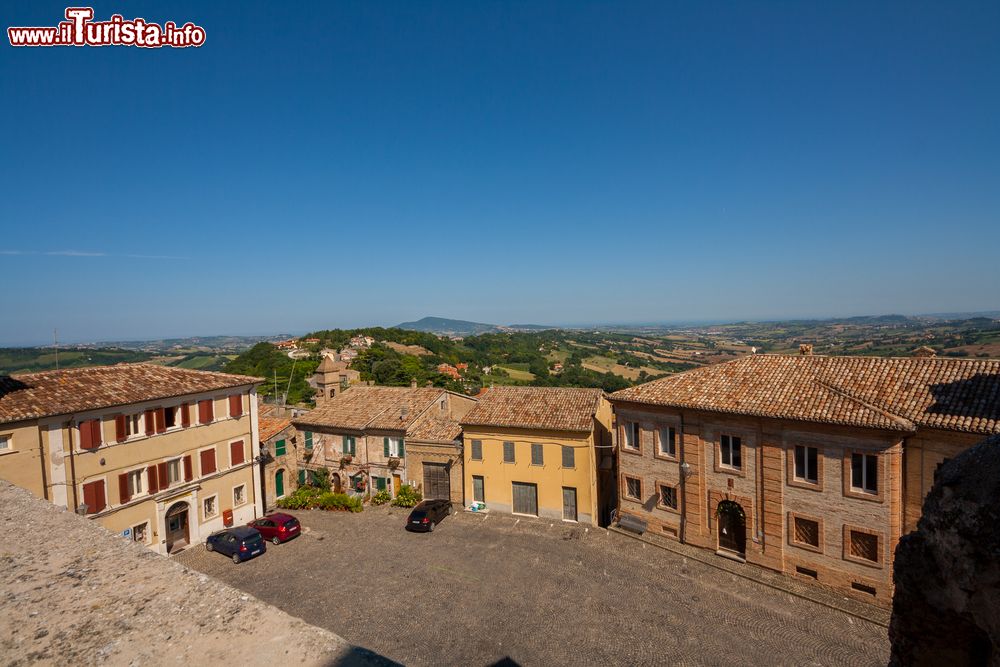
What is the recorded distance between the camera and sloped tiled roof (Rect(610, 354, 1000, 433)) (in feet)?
55.9

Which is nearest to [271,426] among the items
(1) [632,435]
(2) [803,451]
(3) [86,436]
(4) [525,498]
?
(3) [86,436]

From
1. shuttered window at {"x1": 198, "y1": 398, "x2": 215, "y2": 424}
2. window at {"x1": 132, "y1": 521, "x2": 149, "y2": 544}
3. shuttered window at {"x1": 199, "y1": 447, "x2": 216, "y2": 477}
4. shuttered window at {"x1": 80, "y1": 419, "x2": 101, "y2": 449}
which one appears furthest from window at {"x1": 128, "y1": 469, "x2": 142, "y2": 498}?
shuttered window at {"x1": 198, "y1": 398, "x2": 215, "y2": 424}

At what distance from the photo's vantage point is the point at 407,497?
98.3ft

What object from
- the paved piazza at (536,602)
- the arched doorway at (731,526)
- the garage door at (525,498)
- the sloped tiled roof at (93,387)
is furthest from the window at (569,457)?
the sloped tiled roof at (93,387)

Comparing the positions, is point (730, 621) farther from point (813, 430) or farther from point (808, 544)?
point (813, 430)

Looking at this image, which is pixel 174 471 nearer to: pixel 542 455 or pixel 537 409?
pixel 542 455

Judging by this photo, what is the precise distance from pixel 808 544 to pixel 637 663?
9.54 metres

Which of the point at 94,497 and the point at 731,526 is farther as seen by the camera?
the point at 731,526

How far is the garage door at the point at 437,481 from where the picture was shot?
99.7ft

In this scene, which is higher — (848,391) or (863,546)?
(848,391)

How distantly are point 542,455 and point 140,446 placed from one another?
2018 centimetres

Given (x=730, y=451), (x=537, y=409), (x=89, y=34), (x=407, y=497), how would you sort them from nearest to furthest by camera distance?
(x=89, y=34) → (x=730, y=451) → (x=537, y=409) → (x=407, y=497)

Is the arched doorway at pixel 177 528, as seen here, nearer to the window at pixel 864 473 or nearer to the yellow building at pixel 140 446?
the yellow building at pixel 140 446

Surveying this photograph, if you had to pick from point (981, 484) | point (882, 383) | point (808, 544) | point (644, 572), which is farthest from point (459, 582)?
point (981, 484)
